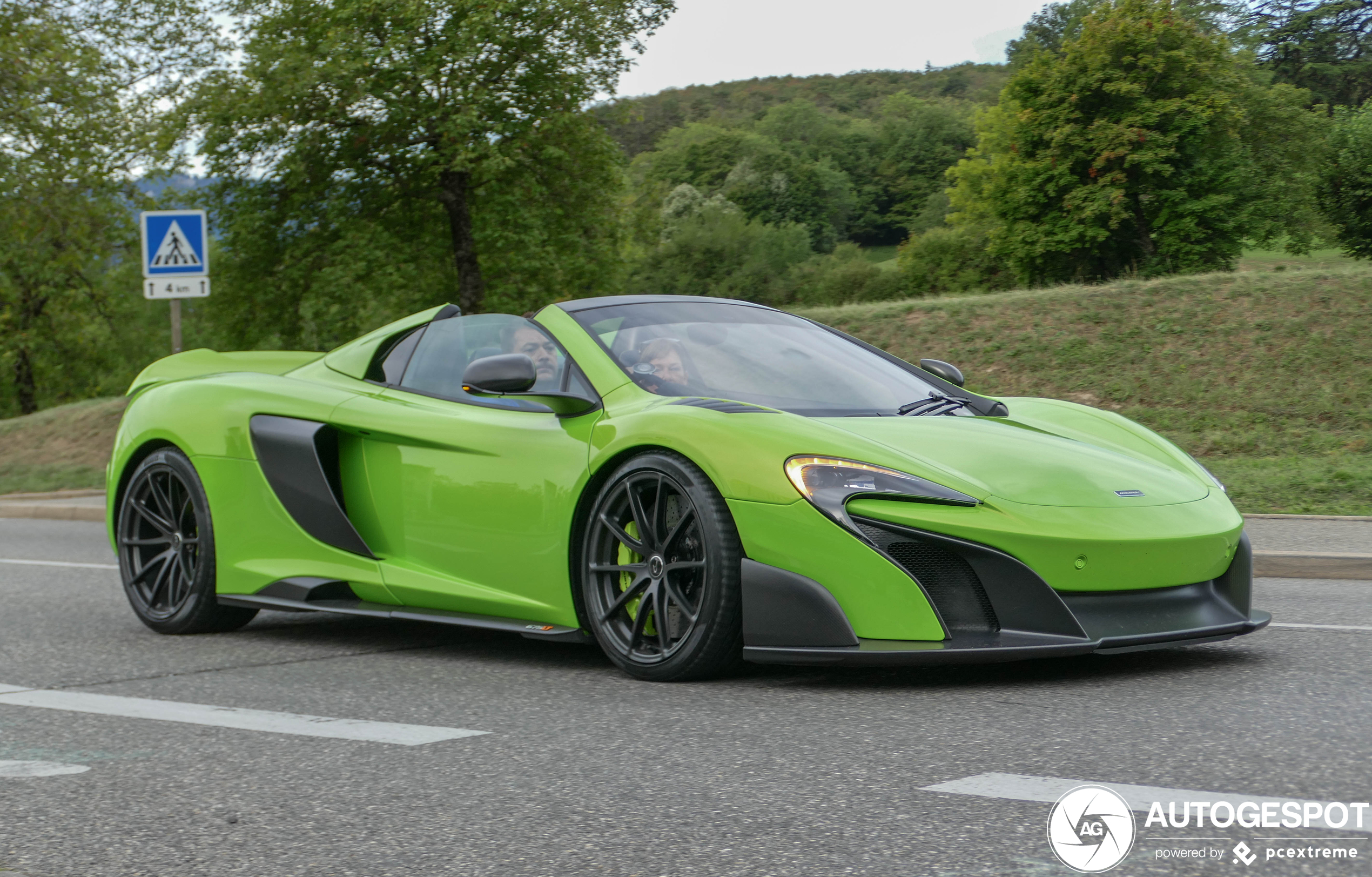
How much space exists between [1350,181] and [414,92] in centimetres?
3139

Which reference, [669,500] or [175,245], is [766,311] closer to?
[669,500]

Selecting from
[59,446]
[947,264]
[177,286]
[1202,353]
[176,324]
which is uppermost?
[947,264]

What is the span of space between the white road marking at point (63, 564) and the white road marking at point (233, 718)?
15.1 feet

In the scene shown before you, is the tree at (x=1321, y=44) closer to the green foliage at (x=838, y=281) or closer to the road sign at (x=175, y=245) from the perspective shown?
the green foliage at (x=838, y=281)

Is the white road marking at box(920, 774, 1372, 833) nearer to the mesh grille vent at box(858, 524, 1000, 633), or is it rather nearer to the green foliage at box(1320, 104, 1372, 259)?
the mesh grille vent at box(858, 524, 1000, 633)

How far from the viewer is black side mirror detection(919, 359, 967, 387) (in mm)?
5785

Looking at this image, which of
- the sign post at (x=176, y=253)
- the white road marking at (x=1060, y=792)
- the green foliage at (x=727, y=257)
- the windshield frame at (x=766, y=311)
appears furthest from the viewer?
the green foliage at (x=727, y=257)

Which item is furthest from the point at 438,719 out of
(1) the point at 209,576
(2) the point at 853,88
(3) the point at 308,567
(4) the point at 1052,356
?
(2) the point at 853,88

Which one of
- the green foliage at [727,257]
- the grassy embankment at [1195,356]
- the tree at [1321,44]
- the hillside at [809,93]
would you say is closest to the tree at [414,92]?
the grassy embankment at [1195,356]

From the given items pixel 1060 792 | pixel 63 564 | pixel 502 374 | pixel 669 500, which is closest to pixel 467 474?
pixel 502 374

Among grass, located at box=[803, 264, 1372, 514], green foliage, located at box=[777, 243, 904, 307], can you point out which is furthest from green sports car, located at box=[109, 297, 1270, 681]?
green foliage, located at box=[777, 243, 904, 307]

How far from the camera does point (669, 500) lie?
4445 mm

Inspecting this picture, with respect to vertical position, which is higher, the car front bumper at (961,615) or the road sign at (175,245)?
the road sign at (175,245)

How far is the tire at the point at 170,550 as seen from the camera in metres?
6.01
